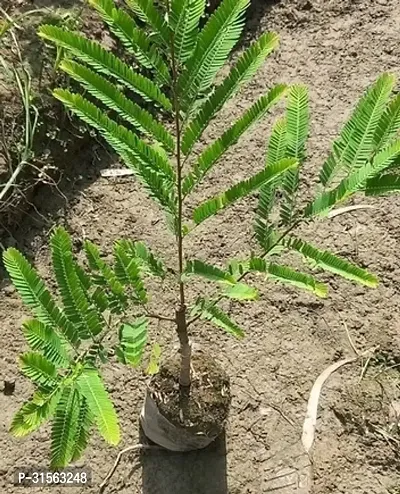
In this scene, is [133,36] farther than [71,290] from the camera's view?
No

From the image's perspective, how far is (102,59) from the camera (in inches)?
57.6

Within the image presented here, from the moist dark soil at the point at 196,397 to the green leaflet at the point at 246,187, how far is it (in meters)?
0.85

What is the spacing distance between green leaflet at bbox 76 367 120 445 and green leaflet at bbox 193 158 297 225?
17.3 inches

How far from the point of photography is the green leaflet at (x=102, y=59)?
4.64 ft

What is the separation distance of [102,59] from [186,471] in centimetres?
160

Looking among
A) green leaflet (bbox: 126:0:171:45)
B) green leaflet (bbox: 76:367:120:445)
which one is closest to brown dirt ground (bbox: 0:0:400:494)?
green leaflet (bbox: 76:367:120:445)

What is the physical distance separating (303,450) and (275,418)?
153 mm

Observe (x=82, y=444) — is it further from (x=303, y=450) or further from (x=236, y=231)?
(x=236, y=231)

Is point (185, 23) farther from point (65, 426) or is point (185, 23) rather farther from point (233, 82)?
point (65, 426)

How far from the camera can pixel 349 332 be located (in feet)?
8.99

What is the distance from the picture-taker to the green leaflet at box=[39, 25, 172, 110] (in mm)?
1415

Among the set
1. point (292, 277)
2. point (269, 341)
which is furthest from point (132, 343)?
point (269, 341)

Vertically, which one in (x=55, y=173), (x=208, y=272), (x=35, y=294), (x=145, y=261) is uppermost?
(x=55, y=173)

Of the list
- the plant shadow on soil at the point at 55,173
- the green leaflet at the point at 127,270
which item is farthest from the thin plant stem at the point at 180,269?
the plant shadow on soil at the point at 55,173
